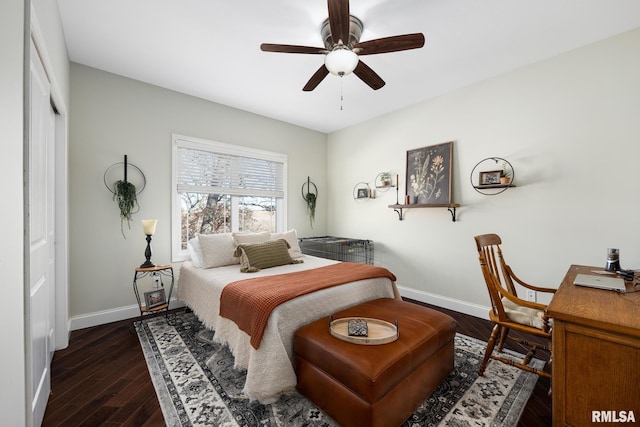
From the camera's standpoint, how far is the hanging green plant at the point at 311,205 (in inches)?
189

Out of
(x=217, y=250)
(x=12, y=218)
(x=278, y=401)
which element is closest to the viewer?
(x=12, y=218)

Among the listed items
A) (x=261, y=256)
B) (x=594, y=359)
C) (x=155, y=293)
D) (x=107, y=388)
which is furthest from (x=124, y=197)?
(x=594, y=359)

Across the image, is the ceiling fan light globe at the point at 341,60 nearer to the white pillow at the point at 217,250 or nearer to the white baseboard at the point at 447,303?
the white pillow at the point at 217,250

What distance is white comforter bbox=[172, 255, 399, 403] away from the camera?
1.74 meters

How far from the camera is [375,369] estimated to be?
1.40 meters

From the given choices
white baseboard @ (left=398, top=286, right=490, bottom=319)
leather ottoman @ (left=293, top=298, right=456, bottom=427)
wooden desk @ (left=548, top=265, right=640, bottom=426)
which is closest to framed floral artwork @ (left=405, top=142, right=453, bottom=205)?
white baseboard @ (left=398, top=286, right=490, bottom=319)

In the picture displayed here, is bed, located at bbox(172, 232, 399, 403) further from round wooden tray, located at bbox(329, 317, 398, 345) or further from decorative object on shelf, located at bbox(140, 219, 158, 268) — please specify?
decorative object on shelf, located at bbox(140, 219, 158, 268)

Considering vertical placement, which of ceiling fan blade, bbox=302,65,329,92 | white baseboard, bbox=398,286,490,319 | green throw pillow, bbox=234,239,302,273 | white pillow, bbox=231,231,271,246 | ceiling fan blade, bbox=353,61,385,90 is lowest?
white baseboard, bbox=398,286,490,319

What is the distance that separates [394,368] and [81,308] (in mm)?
3249

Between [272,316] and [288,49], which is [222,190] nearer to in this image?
[288,49]

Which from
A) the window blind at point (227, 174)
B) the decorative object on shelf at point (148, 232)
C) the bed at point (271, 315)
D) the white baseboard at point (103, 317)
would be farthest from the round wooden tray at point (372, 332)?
the window blind at point (227, 174)

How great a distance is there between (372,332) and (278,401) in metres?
0.77

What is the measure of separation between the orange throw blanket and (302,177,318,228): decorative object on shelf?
2.20m

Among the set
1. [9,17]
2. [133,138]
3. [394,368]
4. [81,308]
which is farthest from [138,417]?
[133,138]
